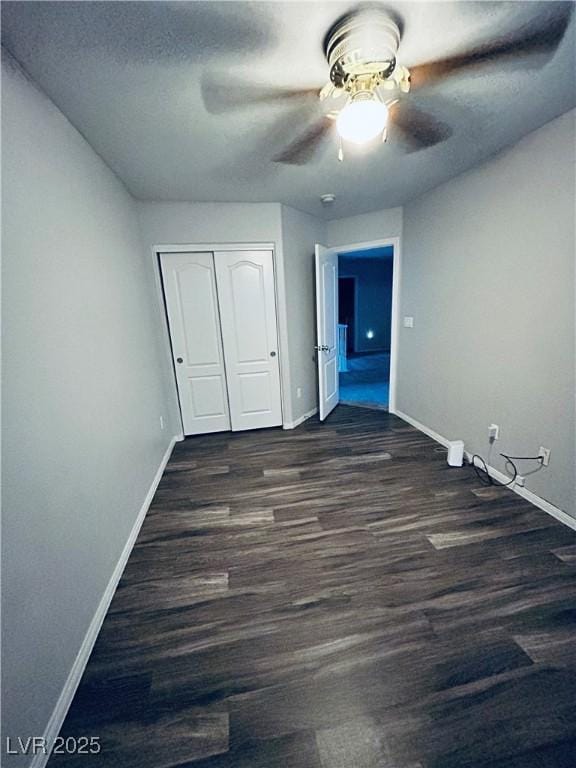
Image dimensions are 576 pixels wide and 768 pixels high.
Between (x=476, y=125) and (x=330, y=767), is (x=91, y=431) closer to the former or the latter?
(x=330, y=767)

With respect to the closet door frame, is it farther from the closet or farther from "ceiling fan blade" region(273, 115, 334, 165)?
"ceiling fan blade" region(273, 115, 334, 165)

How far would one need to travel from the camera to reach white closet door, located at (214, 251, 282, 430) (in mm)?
3145

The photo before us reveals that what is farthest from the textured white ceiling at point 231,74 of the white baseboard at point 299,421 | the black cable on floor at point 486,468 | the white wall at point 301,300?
the white baseboard at point 299,421

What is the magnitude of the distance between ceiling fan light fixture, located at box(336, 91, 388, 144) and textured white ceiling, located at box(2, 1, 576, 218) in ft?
0.67

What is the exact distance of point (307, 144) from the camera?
1.86m

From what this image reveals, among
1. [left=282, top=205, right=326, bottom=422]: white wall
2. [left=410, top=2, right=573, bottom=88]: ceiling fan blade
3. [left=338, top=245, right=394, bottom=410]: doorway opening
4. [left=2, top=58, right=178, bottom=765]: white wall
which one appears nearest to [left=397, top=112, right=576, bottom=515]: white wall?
[left=410, top=2, right=573, bottom=88]: ceiling fan blade

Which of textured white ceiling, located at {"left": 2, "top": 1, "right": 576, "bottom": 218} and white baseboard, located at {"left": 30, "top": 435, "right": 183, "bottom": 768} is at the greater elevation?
textured white ceiling, located at {"left": 2, "top": 1, "right": 576, "bottom": 218}

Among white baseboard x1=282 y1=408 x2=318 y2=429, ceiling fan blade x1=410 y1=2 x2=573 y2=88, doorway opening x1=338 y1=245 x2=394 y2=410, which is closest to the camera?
ceiling fan blade x1=410 y1=2 x2=573 y2=88

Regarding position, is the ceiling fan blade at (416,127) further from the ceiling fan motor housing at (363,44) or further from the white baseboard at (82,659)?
the white baseboard at (82,659)

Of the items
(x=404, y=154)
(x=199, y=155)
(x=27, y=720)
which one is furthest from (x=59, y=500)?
(x=404, y=154)

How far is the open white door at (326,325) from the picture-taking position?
10.9ft

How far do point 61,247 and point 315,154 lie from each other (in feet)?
5.53

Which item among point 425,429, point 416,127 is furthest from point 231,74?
point 425,429

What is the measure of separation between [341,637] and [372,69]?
96.6 inches
